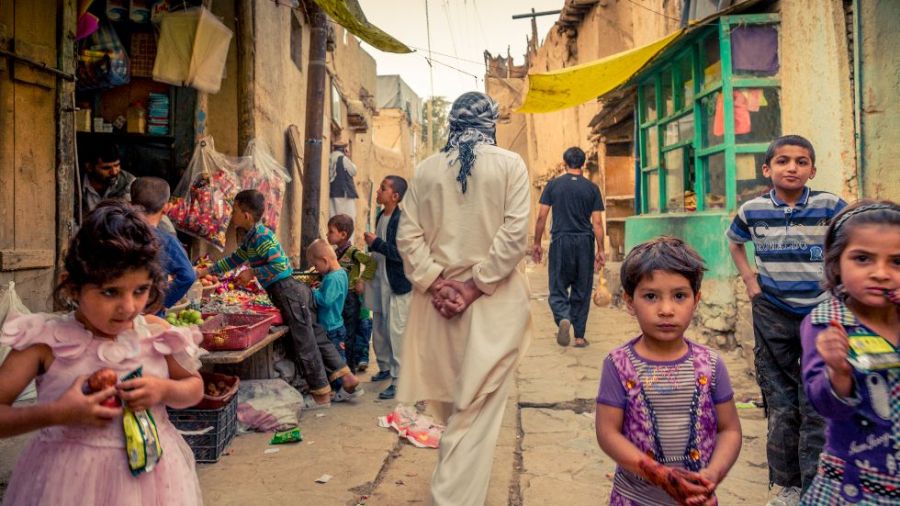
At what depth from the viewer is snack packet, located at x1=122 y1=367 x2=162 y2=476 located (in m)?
1.69

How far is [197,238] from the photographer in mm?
6738

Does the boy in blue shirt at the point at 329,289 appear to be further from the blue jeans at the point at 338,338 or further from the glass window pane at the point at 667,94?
the glass window pane at the point at 667,94

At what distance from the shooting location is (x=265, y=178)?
7.07m

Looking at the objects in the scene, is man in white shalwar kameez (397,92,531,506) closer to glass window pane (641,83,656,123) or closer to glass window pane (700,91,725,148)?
glass window pane (700,91,725,148)

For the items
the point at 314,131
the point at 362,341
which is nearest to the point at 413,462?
the point at 362,341

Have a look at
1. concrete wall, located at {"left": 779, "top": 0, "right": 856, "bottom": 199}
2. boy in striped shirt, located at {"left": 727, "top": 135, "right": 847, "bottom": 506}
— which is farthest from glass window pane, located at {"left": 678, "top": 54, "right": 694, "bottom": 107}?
boy in striped shirt, located at {"left": 727, "top": 135, "right": 847, "bottom": 506}

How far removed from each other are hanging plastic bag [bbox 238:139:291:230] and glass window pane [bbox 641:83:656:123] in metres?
5.70

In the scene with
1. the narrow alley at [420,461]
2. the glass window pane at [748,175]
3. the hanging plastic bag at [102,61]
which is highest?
the hanging plastic bag at [102,61]

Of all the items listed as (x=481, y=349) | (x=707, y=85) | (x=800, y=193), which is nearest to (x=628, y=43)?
(x=707, y=85)

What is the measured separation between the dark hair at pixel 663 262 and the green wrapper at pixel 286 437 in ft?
9.62

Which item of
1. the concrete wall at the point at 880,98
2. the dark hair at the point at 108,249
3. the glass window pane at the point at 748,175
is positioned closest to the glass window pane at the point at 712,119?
the glass window pane at the point at 748,175

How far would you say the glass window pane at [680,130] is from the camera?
8.29 m

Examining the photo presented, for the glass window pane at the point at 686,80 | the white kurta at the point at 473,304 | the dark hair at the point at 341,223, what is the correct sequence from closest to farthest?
the white kurta at the point at 473,304, the dark hair at the point at 341,223, the glass window pane at the point at 686,80

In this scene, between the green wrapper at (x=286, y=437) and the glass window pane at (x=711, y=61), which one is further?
the glass window pane at (x=711, y=61)
